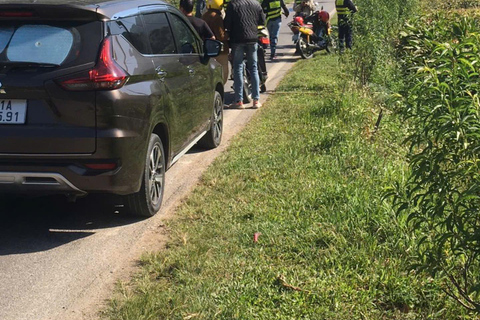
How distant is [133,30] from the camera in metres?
6.38

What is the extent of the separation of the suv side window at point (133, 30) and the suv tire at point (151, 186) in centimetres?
80

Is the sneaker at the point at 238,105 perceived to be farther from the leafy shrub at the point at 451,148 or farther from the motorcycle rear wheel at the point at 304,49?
the leafy shrub at the point at 451,148

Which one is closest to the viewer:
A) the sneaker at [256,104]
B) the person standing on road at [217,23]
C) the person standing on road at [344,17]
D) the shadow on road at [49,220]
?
the shadow on road at [49,220]

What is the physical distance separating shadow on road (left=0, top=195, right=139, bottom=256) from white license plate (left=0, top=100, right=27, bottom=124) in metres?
0.98

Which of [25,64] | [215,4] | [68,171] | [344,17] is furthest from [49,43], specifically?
[344,17]

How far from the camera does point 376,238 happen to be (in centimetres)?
536

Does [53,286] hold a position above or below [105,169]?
below

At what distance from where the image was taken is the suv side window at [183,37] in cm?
764

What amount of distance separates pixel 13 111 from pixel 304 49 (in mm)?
13793

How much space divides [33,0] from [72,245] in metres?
1.99

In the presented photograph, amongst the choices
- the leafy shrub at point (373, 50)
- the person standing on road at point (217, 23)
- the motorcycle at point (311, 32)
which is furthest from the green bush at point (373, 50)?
the motorcycle at point (311, 32)

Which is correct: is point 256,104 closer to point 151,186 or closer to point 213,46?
point 213,46

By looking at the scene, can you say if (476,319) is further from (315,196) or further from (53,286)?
(53,286)

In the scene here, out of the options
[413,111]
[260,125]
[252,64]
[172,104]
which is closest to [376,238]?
[413,111]
